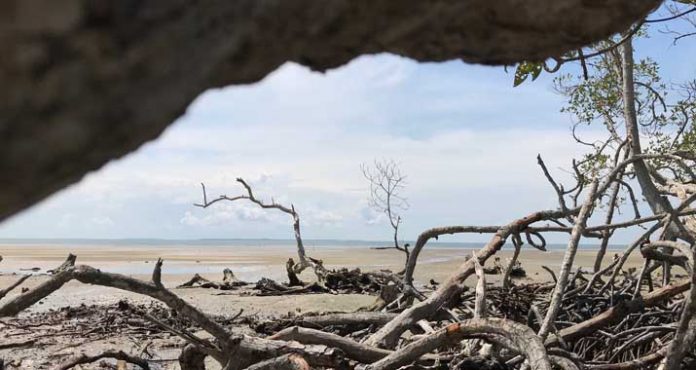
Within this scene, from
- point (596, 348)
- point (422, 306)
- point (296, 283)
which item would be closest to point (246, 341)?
point (422, 306)

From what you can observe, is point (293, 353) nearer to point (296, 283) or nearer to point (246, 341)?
point (246, 341)

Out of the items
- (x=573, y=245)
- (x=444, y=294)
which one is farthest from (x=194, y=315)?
(x=573, y=245)

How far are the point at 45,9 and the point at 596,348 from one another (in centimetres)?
404

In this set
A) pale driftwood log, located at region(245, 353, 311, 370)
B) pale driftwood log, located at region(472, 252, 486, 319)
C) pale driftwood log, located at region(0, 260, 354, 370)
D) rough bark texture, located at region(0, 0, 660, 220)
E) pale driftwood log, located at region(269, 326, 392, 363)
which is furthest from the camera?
pale driftwood log, located at region(472, 252, 486, 319)

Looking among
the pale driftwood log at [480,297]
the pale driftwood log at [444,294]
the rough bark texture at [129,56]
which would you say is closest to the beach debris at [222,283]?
the pale driftwood log at [444,294]

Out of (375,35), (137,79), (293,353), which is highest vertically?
(375,35)

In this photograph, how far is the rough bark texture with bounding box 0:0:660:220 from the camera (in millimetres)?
462

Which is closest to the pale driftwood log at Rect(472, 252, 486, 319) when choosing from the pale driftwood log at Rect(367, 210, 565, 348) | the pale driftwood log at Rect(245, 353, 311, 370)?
the pale driftwood log at Rect(367, 210, 565, 348)

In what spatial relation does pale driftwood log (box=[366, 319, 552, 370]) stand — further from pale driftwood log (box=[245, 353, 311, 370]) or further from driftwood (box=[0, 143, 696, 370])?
pale driftwood log (box=[245, 353, 311, 370])

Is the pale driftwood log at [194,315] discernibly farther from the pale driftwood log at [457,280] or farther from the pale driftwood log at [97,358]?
the pale driftwood log at [457,280]

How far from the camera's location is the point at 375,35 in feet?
2.57

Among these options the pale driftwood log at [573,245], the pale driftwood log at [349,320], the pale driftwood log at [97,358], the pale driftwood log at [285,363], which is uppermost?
the pale driftwood log at [573,245]

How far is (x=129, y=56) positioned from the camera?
20.4 inches

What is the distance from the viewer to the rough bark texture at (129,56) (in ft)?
1.52
